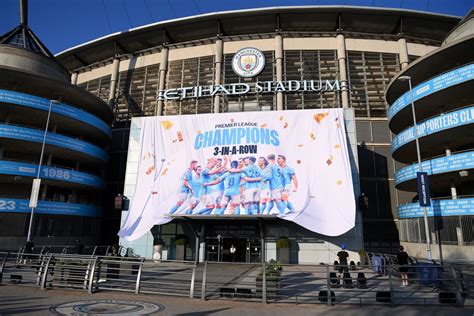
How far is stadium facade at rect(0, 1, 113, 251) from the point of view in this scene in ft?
98.1

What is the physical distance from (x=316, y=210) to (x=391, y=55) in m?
26.7

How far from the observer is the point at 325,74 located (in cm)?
4012

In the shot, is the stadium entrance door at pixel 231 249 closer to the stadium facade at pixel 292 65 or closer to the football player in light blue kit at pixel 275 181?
the football player in light blue kit at pixel 275 181

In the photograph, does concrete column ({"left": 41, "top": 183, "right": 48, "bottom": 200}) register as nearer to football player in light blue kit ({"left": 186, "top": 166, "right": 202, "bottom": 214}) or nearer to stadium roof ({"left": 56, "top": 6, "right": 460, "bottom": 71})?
football player in light blue kit ({"left": 186, "top": 166, "right": 202, "bottom": 214})

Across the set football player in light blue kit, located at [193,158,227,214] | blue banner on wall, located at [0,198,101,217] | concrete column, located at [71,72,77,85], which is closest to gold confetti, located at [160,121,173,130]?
football player in light blue kit, located at [193,158,227,214]

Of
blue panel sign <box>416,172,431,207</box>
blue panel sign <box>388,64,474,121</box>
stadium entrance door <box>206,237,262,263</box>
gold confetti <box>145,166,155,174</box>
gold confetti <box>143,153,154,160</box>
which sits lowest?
stadium entrance door <box>206,237,262,263</box>

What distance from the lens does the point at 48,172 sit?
104 feet

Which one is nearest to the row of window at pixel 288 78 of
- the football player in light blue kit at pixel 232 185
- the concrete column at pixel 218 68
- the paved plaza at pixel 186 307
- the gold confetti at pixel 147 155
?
the concrete column at pixel 218 68

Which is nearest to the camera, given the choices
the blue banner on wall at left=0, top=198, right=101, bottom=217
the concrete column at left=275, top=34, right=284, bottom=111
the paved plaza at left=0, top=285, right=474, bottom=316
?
the paved plaza at left=0, top=285, right=474, bottom=316

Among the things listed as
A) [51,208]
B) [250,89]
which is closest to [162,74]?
[250,89]

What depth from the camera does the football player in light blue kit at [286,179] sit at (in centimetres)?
2476

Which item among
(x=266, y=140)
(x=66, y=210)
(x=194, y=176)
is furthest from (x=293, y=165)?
(x=66, y=210)

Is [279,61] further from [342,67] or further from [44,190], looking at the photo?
[44,190]

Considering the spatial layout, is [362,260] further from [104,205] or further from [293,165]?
[104,205]
